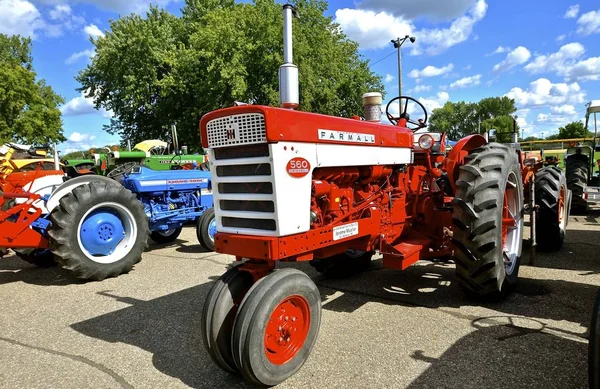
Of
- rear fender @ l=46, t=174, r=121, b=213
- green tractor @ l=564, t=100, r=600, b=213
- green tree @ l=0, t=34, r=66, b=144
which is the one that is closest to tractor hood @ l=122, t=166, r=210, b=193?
rear fender @ l=46, t=174, r=121, b=213

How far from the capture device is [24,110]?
106 ft

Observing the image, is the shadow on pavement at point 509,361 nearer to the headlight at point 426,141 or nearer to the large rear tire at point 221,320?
the large rear tire at point 221,320

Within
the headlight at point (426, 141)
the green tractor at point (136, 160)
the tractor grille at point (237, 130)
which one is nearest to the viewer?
the tractor grille at point (237, 130)

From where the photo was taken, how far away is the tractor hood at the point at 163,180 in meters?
7.10

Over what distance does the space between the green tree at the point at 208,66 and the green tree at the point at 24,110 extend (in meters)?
5.22

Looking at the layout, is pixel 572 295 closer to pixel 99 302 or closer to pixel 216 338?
pixel 216 338

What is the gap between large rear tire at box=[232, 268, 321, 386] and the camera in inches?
103

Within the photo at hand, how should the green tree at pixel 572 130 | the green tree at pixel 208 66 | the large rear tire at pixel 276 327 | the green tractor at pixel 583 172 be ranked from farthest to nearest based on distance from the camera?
the green tree at pixel 572 130
the green tree at pixel 208 66
the green tractor at pixel 583 172
the large rear tire at pixel 276 327

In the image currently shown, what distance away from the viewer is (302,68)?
20.8m

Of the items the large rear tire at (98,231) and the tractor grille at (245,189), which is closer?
the tractor grille at (245,189)

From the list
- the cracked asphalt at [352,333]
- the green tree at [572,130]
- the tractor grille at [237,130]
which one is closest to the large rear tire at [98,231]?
the cracked asphalt at [352,333]

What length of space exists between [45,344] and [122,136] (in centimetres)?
2836

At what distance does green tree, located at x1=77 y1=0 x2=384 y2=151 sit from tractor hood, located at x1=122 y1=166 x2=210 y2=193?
12501 mm

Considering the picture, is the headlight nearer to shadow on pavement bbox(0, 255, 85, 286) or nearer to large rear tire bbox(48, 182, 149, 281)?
large rear tire bbox(48, 182, 149, 281)
